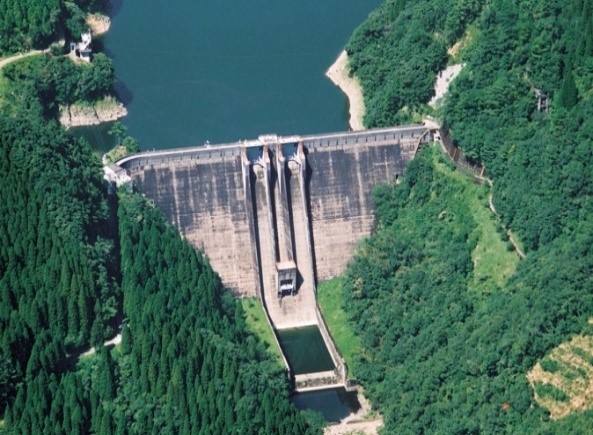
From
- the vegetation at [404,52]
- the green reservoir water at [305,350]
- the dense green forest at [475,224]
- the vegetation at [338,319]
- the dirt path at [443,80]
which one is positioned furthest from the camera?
the vegetation at [404,52]

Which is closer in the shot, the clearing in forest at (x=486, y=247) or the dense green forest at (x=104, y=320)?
the dense green forest at (x=104, y=320)

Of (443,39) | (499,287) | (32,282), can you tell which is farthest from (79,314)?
(443,39)

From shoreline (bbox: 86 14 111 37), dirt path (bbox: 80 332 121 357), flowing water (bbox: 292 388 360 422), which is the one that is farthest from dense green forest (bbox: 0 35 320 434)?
shoreline (bbox: 86 14 111 37)

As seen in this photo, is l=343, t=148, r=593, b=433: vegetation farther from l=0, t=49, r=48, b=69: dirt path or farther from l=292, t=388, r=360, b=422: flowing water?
l=0, t=49, r=48, b=69: dirt path

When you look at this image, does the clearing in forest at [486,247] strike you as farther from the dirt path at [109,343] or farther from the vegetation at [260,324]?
the dirt path at [109,343]

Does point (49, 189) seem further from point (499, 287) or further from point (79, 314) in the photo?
point (499, 287)

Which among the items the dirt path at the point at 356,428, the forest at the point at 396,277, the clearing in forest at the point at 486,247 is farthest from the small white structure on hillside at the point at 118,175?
the dirt path at the point at 356,428
